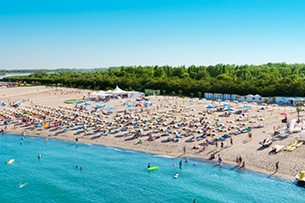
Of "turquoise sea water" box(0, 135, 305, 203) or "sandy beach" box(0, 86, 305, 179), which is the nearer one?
"turquoise sea water" box(0, 135, 305, 203)

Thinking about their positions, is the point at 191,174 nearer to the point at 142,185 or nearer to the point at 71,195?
the point at 142,185

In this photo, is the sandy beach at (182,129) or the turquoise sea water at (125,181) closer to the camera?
the turquoise sea water at (125,181)

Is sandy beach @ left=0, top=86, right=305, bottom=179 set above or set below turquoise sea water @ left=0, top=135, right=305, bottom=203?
above

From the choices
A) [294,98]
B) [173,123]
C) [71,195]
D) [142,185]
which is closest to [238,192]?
[142,185]

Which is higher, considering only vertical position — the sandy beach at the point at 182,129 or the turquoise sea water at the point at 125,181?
the sandy beach at the point at 182,129
